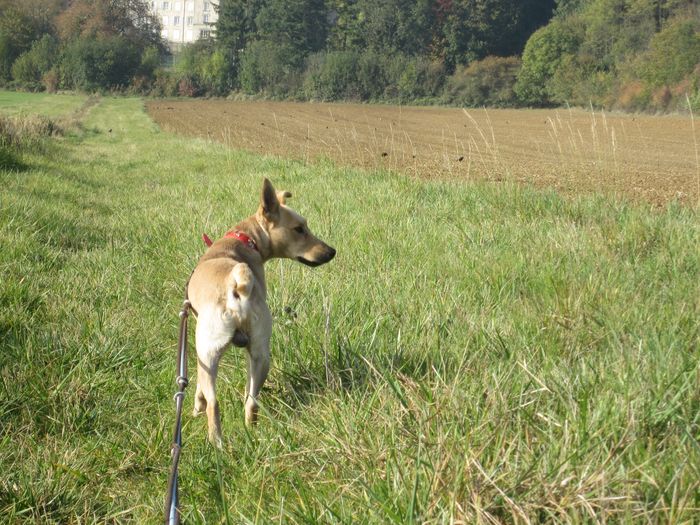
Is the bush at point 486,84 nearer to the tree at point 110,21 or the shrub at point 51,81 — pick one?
the shrub at point 51,81

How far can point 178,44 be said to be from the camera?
122 meters

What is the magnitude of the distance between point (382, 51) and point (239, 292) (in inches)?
2958

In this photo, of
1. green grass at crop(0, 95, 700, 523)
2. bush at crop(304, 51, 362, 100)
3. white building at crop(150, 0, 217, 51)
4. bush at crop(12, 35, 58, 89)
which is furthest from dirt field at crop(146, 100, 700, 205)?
white building at crop(150, 0, 217, 51)

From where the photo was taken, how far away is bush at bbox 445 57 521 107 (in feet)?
204

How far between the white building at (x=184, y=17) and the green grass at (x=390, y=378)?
13079 cm

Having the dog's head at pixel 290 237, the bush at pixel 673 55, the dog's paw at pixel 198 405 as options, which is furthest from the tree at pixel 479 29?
the dog's paw at pixel 198 405

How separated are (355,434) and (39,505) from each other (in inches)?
41.4

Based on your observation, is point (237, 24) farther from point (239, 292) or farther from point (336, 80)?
point (239, 292)

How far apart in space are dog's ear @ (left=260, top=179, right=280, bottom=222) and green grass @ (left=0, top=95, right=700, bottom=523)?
0.38 m

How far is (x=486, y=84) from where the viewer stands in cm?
6350

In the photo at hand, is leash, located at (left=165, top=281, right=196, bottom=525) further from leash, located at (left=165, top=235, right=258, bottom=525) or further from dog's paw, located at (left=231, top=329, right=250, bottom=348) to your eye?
dog's paw, located at (left=231, top=329, right=250, bottom=348)

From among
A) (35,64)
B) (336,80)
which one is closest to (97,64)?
(35,64)

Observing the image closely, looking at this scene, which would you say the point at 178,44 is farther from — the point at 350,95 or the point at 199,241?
the point at 199,241

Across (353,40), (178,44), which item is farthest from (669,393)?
(178,44)
